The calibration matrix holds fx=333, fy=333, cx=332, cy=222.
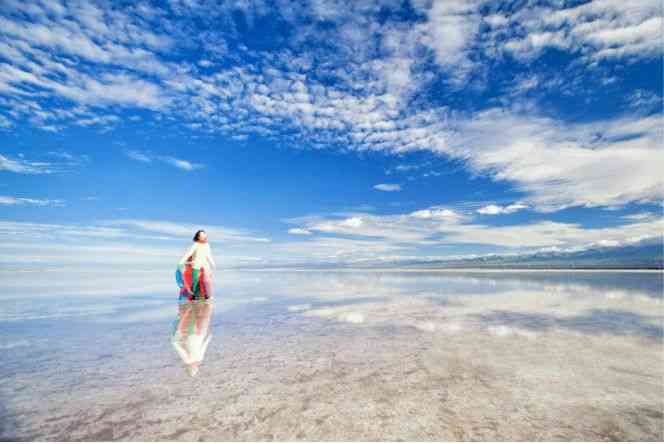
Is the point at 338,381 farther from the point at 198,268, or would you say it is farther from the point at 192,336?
the point at 198,268

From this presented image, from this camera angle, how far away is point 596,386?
134 inches

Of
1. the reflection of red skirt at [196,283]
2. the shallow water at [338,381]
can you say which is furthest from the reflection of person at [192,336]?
the reflection of red skirt at [196,283]

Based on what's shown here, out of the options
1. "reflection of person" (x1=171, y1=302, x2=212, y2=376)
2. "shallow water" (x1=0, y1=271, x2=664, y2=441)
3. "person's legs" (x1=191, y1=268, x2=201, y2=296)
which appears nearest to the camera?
"shallow water" (x1=0, y1=271, x2=664, y2=441)

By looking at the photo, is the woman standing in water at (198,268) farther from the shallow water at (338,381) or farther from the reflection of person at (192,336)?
the shallow water at (338,381)

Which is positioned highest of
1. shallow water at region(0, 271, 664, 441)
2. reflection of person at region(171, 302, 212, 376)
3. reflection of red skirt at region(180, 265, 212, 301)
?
reflection of red skirt at region(180, 265, 212, 301)

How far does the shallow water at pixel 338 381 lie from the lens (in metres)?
2.58

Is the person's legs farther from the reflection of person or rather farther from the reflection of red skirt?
the reflection of person

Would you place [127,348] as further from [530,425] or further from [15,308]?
[15,308]


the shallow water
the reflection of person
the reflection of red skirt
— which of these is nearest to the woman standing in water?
Result: the reflection of red skirt

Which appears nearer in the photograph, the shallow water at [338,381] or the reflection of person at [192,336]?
the shallow water at [338,381]

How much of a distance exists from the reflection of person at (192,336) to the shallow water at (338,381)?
12 centimetres

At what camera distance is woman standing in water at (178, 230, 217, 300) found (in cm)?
1055

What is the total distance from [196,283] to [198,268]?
48 cm

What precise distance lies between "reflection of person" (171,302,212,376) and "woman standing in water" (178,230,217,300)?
74.9 inches
